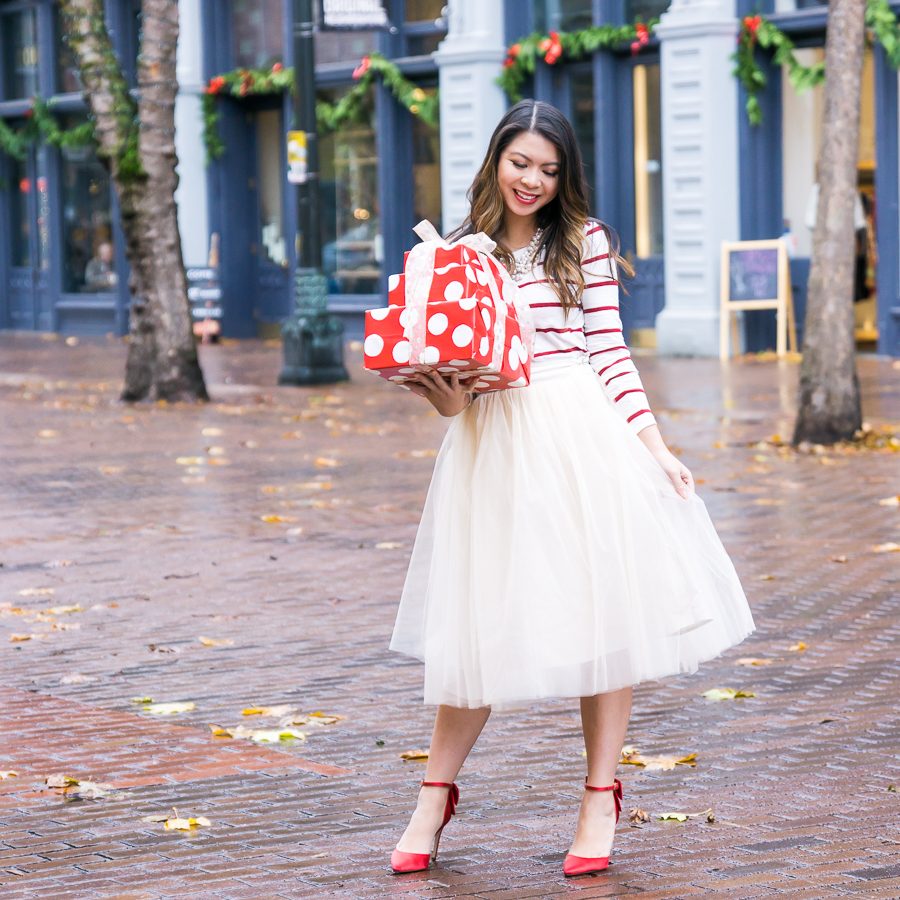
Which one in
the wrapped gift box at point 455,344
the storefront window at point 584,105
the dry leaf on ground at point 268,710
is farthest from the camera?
the storefront window at point 584,105

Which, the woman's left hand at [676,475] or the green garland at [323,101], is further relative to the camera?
the green garland at [323,101]

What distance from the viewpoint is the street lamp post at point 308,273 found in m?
16.5

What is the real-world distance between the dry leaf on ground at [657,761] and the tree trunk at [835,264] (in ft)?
23.0

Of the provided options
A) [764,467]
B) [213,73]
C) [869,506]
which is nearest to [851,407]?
[764,467]

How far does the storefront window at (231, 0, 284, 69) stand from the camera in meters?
23.9

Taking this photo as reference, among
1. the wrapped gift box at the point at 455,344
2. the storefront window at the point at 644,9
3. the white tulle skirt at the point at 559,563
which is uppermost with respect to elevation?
the storefront window at the point at 644,9

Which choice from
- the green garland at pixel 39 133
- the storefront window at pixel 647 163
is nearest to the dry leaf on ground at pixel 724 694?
the storefront window at pixel 647 163

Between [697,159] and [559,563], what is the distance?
15726 mm

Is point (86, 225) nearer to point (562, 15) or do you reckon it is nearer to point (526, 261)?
point (562, 15)

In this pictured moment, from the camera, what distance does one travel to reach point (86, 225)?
1088 inches

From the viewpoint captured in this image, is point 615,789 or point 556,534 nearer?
point 556,534

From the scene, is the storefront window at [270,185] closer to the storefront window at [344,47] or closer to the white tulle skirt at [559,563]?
the storefront window at [344,47]

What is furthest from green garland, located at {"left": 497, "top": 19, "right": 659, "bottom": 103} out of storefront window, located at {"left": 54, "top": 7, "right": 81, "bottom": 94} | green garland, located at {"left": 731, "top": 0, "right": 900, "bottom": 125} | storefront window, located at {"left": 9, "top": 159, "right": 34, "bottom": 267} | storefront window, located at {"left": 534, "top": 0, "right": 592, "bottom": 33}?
storefront window, located at {"left": 9, "top": 159, "right": 34, "bottom": 267}

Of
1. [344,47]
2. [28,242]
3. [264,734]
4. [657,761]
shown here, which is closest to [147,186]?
[344,47]
